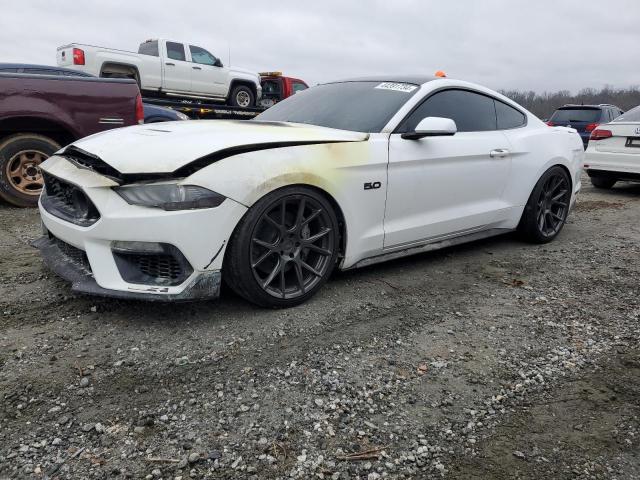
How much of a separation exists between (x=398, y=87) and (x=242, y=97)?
11.5m

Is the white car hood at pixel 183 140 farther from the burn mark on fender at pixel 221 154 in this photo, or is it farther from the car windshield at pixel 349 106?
the car windshield at pixel 349 106

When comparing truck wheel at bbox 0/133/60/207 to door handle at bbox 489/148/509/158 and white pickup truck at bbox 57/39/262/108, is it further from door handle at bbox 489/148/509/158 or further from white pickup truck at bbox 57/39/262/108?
white pickup truck at bbox 57/39/262/108

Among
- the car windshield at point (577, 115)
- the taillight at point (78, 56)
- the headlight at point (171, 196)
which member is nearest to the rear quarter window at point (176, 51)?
the taillight at point (78, 56)

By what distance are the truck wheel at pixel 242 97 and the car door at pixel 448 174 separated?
11009 mm

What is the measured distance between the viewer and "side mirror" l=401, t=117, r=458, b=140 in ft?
11.2

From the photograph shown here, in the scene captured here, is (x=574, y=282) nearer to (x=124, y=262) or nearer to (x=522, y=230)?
(x=522, y=230)

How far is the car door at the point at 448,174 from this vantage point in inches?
136

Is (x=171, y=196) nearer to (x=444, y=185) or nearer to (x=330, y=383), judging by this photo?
(x=330, y=383)

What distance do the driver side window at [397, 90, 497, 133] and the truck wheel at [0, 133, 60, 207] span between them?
383 centimetres

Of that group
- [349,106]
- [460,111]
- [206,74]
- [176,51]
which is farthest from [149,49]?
[460,111]

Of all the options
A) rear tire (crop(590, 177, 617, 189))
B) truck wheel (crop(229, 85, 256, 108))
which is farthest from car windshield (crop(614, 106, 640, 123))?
truck wheel (crop(229, 85, 256, 108))

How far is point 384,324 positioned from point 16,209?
14.5 ft

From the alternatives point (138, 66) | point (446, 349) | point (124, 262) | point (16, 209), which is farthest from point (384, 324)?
point (138, 66)

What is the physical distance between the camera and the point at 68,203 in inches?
122
